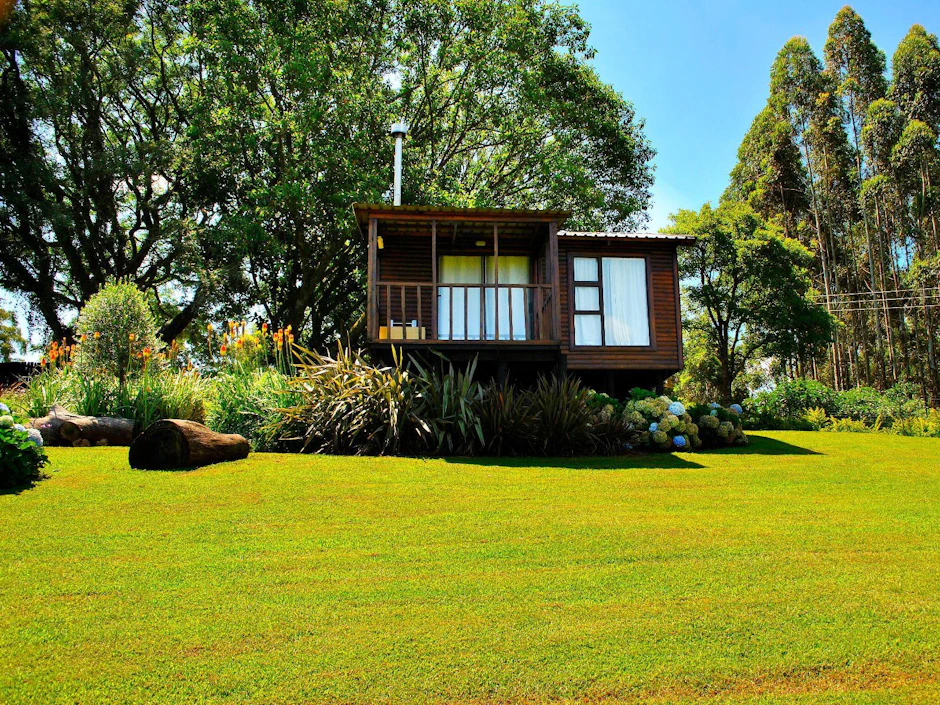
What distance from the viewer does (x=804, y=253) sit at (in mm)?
24469

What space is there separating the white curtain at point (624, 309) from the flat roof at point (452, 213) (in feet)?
11.7

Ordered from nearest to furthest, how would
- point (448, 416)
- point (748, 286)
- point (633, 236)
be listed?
point (448, 416), point (633, 236), point (748, 286)

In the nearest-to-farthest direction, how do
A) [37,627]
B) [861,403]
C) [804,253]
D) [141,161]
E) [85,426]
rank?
[37,627]
[85,426]
[861,403]
[141,161]
[804,253]

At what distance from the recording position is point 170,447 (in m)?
7.38

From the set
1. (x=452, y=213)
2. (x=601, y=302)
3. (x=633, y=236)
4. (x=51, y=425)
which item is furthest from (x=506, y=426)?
(x=633, y=236)

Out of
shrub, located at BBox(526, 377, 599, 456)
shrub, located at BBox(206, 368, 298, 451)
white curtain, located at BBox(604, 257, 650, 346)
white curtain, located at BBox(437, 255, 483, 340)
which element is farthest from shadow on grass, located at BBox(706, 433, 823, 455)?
shrub, located at BBox(206, 368, 298, 451)

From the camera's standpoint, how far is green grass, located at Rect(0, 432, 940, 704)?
279 cm

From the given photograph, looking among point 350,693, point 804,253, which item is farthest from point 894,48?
point 350,693

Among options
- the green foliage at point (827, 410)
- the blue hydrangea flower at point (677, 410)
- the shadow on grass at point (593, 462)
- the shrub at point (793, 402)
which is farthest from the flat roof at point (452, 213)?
the shrub at point (793, 402)

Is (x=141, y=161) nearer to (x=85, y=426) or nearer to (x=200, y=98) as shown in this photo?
(x=200, y=98)

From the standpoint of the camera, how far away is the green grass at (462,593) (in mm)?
2795

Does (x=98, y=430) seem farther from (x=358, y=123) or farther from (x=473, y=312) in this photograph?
→ (x=358, y=123)

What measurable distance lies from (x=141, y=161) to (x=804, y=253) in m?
21.8

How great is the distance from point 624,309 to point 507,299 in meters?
3.34
